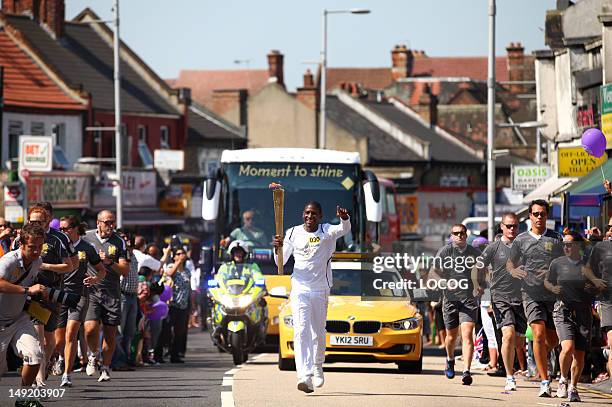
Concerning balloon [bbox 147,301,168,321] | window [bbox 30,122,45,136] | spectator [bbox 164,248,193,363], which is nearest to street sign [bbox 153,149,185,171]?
window [bbox 30,122,45,136]

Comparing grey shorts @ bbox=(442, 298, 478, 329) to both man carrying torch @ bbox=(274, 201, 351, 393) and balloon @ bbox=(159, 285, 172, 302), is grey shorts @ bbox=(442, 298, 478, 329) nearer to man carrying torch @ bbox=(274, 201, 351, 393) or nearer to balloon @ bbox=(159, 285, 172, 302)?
man carrying torch @ bbox=(274, 201, 351, 393)

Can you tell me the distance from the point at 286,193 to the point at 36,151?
2235cm

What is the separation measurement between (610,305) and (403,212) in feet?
166

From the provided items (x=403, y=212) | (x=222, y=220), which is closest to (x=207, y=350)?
(x=222, y=220)

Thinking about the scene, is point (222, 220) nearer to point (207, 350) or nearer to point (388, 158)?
point (207, 350)

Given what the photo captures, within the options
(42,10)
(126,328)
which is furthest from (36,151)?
(126,328)

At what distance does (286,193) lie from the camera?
28.5 m

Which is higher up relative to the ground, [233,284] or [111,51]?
[111,51]

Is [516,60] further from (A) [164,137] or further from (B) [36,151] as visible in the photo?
(B) [36,151]

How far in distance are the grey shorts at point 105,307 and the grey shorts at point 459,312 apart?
3.76 meters

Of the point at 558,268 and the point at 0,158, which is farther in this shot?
the point at 0,158

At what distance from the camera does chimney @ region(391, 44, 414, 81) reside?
107562 mm

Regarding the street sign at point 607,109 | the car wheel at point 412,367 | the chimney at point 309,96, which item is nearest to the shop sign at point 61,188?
the chimney at point 309,96

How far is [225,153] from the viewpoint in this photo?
2917cm
